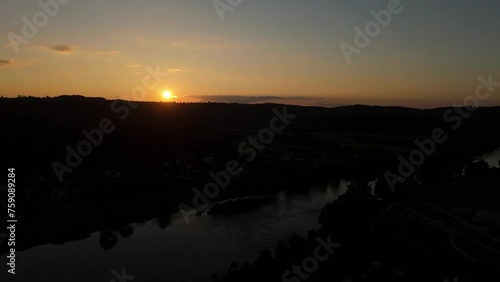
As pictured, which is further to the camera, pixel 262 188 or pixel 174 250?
pixel 262 188

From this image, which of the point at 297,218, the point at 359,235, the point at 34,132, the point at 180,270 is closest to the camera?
the point at 180,270

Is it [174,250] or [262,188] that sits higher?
[262,188]

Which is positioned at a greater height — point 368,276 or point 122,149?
point 122,149

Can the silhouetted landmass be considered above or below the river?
above

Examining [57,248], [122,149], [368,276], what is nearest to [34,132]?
[122,149]

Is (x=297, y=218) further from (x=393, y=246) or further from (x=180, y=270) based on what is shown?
(x=180, y=270)

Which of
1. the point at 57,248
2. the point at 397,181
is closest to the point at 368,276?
the point at 57,248

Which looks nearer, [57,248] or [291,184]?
[57,248]

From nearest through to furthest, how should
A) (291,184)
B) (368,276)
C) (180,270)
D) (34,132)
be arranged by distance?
(368,276) < (180,270) < (291,184) < (34,132)

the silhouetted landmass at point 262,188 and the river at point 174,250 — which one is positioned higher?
the silhouetted landmass at point 262,188

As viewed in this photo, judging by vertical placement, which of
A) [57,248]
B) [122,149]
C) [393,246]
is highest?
[122,149]
